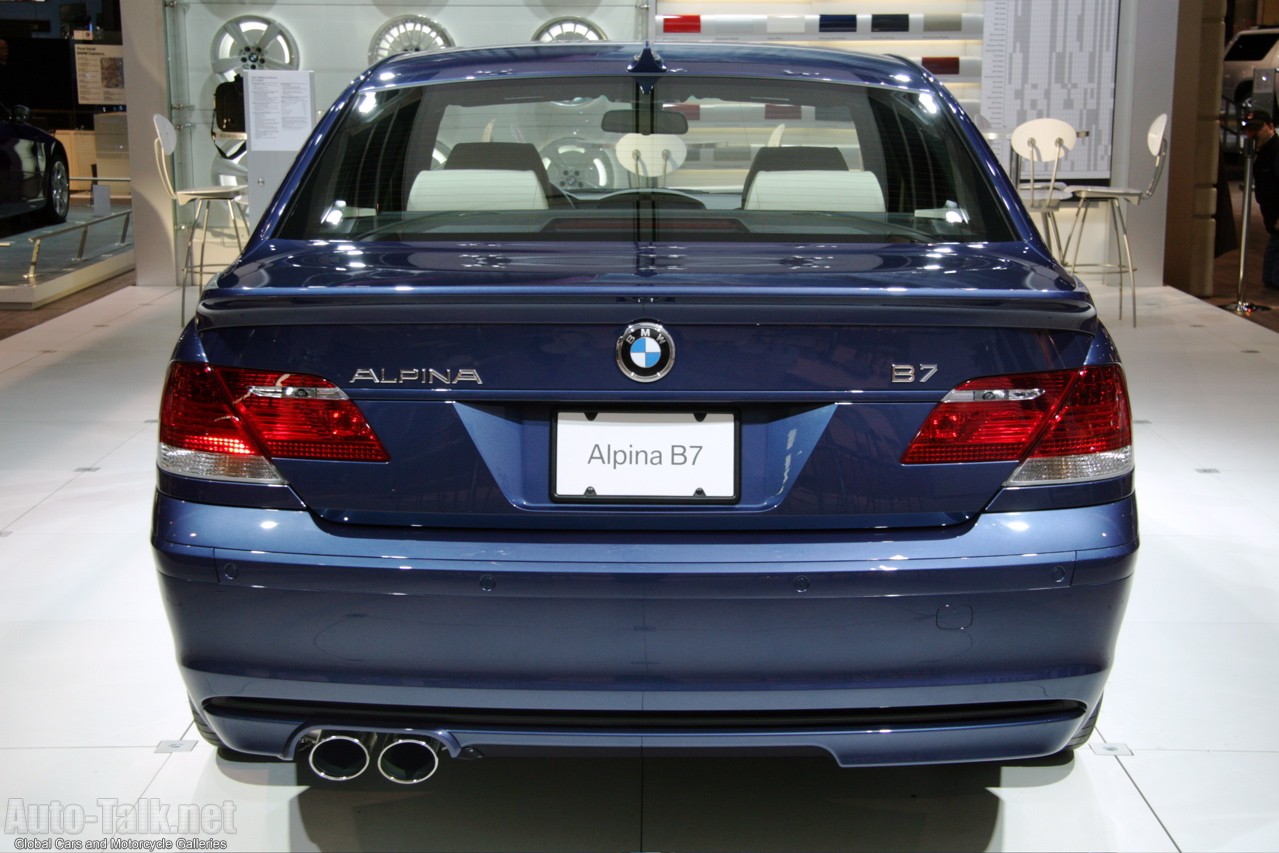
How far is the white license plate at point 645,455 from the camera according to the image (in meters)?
1.74

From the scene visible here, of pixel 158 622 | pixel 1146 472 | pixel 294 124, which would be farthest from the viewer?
pixel 294 124

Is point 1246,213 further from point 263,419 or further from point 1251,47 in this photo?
point 1251,47

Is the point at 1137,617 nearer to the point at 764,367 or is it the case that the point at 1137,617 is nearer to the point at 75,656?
the point at 764,367

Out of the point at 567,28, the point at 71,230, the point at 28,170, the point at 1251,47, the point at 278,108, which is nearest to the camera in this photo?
the point at 278,108

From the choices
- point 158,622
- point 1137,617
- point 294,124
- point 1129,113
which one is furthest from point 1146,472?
point 1129,113

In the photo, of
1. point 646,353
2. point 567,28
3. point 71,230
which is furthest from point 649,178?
point 71,230

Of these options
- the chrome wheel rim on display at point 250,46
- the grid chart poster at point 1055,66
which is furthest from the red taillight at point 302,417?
the grid chart poster at point 1055,66

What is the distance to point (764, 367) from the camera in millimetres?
1721

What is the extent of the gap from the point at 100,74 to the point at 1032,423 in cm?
1308

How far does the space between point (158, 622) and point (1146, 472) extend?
3.12m

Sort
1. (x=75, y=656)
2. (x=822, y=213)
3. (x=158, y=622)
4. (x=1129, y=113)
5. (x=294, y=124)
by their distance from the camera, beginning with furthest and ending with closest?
1. (x=1129, y=113)
2. (x=294, y=124)
3. (x=158, y=622)
4. (x=75, y=656)
5. (x=822, y=213)

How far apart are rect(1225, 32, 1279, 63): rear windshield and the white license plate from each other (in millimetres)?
17012

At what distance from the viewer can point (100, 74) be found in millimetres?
13188

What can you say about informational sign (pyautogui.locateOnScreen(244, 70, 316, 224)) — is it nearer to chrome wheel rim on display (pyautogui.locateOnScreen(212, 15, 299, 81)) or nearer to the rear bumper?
chrome wheel rim on display (pyautogui.locateOnScreen(212, 15, 299, 81))
